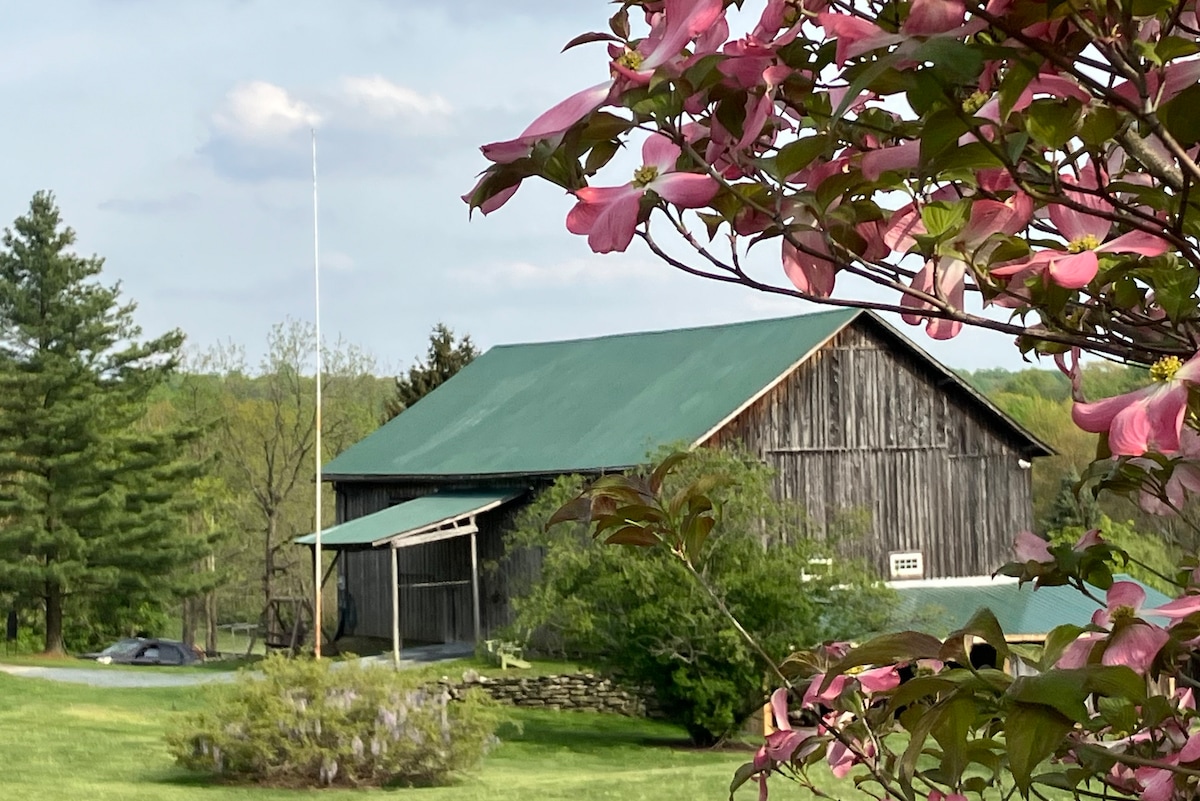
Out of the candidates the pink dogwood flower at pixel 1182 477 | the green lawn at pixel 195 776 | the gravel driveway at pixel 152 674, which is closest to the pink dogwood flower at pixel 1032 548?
the pink dogwood flower at pixel 1182 477

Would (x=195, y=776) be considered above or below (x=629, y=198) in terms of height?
below

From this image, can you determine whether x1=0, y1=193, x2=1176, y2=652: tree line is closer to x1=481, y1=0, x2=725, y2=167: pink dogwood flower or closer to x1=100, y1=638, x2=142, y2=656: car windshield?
x1=100, y1=638, x2=142, y2=656: car windshield

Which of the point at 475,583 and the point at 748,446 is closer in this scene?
the point at 475,583

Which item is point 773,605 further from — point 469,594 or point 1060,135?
point 1060,135

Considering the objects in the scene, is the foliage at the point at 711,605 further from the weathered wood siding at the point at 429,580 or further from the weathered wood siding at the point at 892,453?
the weathered wood siding at the point at 429,580

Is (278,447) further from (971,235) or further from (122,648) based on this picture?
(971,235)

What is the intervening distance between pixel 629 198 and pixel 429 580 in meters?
25.5

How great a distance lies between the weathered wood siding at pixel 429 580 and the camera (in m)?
25.2

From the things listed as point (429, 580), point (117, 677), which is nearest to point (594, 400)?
point (429, 580)

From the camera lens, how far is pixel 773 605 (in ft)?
57.5

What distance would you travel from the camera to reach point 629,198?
1.33 m

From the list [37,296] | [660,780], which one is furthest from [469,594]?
[37,296]

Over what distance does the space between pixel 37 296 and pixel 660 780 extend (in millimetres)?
25239

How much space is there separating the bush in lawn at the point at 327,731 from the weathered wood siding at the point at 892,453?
391 inches
